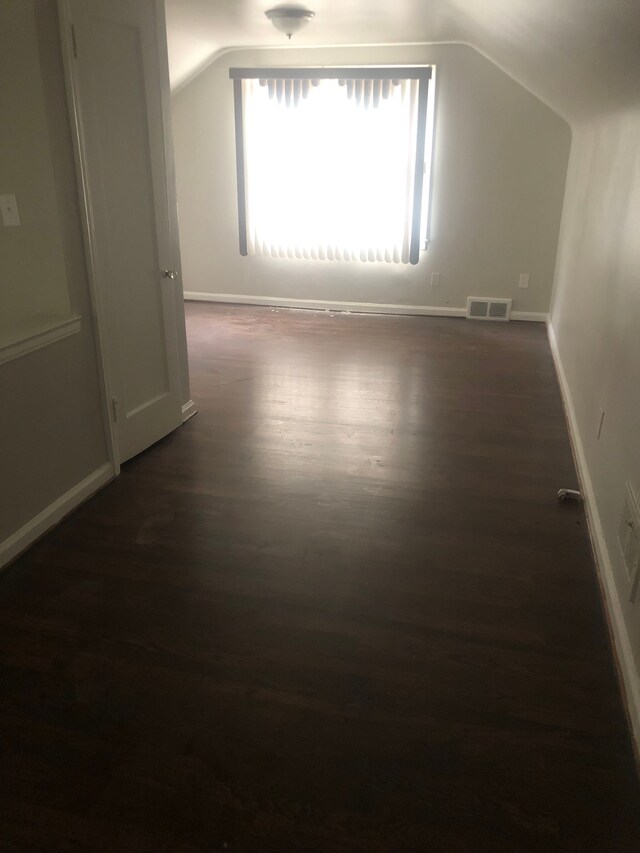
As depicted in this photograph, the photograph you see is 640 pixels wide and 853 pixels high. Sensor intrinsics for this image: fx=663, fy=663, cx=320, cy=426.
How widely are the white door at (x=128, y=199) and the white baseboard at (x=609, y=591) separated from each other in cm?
212

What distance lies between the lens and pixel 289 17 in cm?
445

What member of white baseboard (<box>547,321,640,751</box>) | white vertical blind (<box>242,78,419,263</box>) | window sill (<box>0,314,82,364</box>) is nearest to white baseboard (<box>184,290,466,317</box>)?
white vertical blind (<box>242,78,419,263</box>)

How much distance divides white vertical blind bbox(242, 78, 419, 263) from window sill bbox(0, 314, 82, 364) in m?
3.85

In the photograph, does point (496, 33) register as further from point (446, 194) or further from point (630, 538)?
point (630, 538)

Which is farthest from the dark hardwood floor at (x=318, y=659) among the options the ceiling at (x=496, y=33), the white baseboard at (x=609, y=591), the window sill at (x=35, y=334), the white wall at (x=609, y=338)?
the ceiling at (x=496, y=33)

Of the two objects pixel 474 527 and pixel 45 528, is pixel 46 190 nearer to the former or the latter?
pixel 45 528

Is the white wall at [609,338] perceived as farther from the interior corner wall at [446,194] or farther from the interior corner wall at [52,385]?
the interior corner wall at [52,385]

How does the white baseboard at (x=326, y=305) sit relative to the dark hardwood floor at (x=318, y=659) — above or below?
above

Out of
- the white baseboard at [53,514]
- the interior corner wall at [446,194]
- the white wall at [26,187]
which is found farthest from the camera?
the interior corner wall at [446,194]

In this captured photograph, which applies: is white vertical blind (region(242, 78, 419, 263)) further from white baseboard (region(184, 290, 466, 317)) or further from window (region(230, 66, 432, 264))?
white baseboard (region(184, 290, 466, 317))

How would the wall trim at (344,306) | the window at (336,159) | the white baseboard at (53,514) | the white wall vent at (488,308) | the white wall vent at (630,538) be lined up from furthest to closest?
1. the wall trim at (344,306)
2. the white wall vent at (488,308)
3. the window at (336,159)
4. the white baseboard at (53,514)
5. the white wall vent at (630,538)

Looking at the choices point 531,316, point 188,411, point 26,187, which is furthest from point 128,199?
point 531,316

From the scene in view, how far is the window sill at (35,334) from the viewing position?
2.38 meters

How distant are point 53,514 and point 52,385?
0.52 meters
